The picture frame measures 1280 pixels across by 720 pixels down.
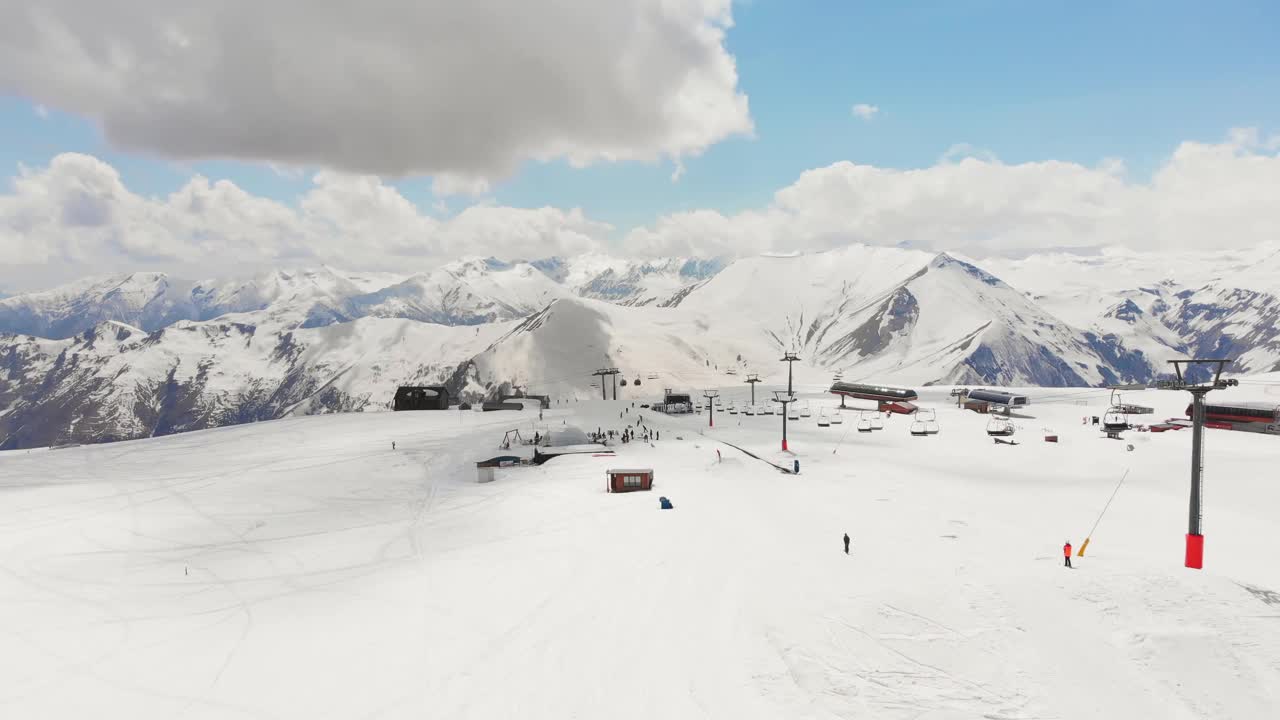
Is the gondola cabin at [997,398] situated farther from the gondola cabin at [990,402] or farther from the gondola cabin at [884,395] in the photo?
the gondola cabin at [884,395]

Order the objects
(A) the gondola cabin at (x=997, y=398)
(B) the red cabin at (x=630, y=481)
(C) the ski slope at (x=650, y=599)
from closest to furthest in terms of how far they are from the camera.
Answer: (C) the ski slope at (x=650, y=599)
(B) the red cabin at (x=630, y=481)
(A) the gondola cabin at (x=997, y=398)

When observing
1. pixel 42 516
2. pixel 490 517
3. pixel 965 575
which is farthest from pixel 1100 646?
pixel 42 516

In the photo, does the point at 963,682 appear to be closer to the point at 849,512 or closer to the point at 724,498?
the point at 849,512

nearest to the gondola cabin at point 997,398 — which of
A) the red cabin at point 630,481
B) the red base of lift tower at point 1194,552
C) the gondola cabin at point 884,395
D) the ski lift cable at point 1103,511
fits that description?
the gondola cabin at point 884,395

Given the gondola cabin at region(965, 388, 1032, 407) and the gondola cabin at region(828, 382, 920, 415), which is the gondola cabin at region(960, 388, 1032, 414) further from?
the gondola cabin at region(828, 382, 920, 415)

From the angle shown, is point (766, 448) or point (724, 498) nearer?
point (724, 498)

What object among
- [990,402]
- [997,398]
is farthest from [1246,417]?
[990,402]
